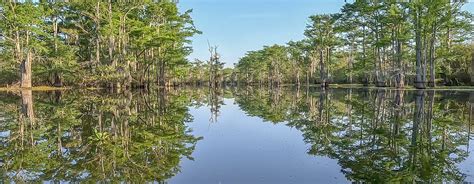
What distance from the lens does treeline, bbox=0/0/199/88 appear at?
109 ft

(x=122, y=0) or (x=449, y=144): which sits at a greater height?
(x=122, y=0)

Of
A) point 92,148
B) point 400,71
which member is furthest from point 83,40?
point 92,148

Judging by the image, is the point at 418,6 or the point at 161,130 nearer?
the point at 161,130

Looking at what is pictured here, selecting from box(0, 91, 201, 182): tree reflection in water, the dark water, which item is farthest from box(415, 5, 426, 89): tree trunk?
box(0, 91, 201, 182): tree reflection in water

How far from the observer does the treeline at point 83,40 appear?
33375 millimetres

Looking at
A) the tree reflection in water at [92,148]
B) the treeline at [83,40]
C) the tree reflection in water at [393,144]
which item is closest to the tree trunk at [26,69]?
the treeline at [83,40]

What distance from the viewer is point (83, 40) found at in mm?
42531

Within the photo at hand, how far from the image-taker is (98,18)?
111ft

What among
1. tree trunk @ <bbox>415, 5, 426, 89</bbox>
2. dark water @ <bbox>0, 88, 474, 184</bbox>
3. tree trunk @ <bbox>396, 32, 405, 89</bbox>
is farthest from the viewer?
tree trunk @ <bbox>396, 32, 405, 89</bbox>

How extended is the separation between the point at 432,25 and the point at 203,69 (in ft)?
245

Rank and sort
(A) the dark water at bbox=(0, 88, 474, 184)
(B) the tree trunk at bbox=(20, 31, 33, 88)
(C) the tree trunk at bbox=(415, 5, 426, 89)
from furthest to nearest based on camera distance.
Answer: (B) the tree trunk at bbox=(20, 31, 33, 88) → (C) the tree trunk at bbox=(415, 5, 426, 89) → (A) the dark water at bbox=(0, 88, 474, 184)

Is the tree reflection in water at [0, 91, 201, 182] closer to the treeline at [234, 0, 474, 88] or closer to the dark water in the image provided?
the dark water

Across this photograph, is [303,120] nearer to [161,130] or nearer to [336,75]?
[161,130]

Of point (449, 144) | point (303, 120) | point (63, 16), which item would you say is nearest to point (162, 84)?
point (63, 16)
